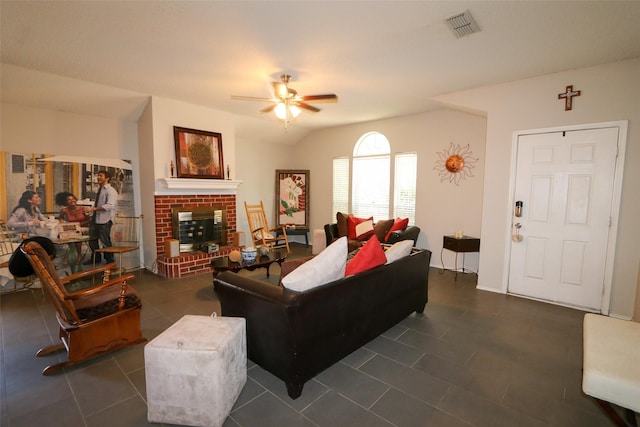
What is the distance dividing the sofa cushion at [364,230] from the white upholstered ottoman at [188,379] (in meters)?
3.69

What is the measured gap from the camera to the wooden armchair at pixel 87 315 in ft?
6.98

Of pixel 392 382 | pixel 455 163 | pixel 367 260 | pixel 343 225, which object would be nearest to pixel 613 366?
pixel 392 382

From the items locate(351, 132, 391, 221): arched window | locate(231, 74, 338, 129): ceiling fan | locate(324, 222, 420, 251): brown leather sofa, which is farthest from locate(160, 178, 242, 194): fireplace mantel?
locate(351, 132, 391, 221): arched window

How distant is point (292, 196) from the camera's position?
22.6 feet

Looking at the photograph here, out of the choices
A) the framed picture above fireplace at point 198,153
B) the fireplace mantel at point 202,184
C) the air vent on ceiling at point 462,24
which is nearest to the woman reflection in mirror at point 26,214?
the fireplace mantel at point 202,184

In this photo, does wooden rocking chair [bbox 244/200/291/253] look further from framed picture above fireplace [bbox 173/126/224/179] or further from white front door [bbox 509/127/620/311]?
white front door [bbox 509/127/620/311]

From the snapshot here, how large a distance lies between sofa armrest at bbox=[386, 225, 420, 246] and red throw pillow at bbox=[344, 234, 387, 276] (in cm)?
236

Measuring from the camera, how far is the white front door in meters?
3.21

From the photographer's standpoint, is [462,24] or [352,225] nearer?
[462,24]

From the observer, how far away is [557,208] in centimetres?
346

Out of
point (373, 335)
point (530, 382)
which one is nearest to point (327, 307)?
point (373, 335)

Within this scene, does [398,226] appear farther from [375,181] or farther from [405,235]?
[375,181]

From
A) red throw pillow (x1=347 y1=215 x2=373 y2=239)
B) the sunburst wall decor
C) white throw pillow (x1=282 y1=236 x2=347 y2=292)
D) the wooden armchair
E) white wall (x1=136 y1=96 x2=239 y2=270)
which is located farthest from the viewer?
red throw pillow (x1=347 y1=215 x2=373 y2=239)

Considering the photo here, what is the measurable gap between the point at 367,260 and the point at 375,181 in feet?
12.6
